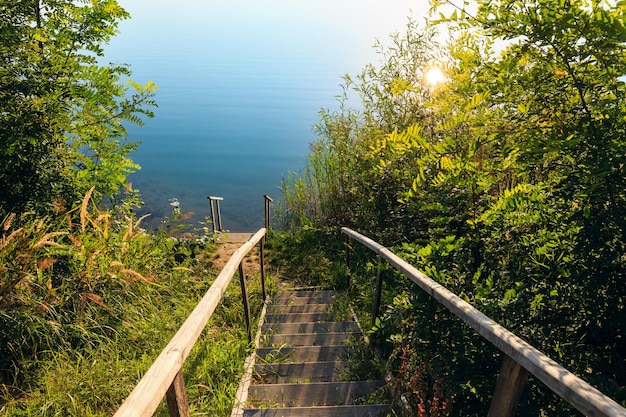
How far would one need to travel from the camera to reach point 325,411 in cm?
245

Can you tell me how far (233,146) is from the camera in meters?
51.2

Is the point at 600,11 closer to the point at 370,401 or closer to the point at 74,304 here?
the point at 370,401

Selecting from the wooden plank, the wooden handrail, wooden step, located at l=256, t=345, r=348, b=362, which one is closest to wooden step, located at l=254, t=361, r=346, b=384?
wooden step, located at l=256, t=345, r=348, b=362

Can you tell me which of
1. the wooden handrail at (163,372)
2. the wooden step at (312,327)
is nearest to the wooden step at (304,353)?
the wooden step at (312,327)

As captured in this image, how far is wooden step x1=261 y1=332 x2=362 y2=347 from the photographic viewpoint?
3.59 metres

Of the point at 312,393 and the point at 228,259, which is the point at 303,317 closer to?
the point at 312,393

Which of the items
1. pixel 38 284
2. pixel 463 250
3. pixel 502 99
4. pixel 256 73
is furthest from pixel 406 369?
pixel 256 73

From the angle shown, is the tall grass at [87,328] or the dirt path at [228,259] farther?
the dirt path at [228,259]

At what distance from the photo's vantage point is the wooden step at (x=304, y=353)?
10.9 ft

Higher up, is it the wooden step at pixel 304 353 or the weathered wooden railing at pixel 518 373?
the weathered wooden railing at pixel 518 373

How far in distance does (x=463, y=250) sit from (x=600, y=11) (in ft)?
4.26

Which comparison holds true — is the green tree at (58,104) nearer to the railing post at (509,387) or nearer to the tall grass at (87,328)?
the tall grass at (87,328)

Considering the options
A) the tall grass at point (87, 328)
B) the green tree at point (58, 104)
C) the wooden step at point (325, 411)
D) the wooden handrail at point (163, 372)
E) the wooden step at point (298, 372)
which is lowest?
the wooden step at point (298, 372)

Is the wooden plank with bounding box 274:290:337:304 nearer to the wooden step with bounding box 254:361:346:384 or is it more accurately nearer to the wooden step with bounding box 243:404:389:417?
the wooden step with bounding box 254:361:346:384
